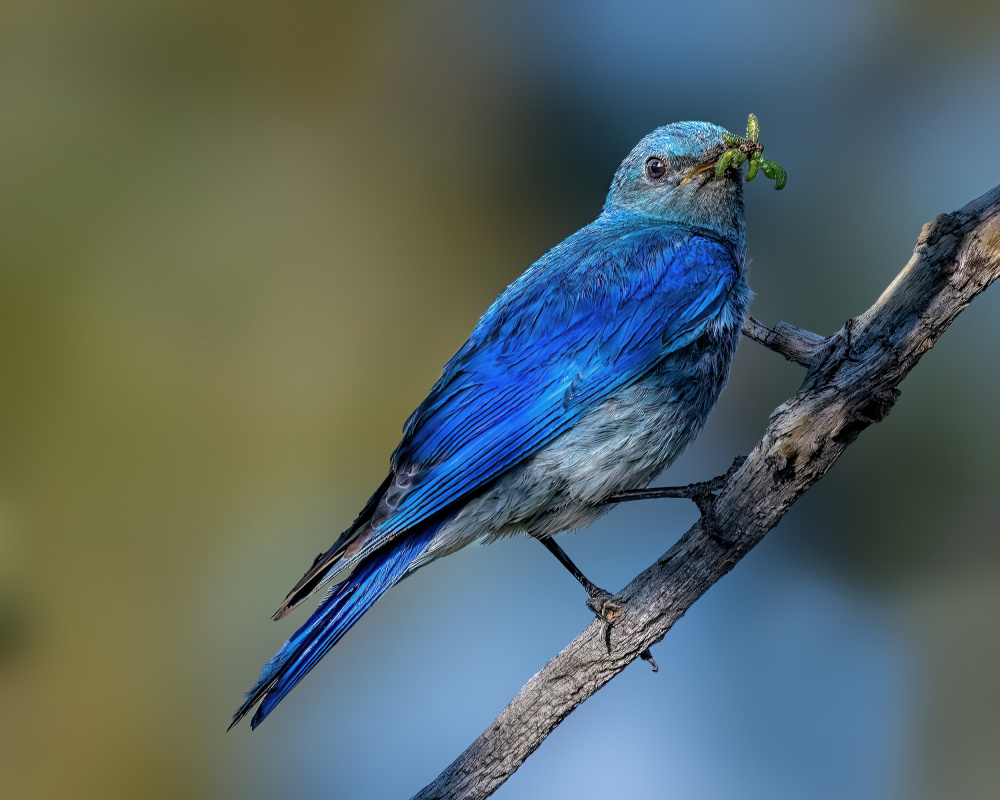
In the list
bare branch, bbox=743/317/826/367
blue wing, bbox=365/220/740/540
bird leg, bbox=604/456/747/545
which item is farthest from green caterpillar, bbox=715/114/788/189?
bird leg, bbox=604/456/747/545

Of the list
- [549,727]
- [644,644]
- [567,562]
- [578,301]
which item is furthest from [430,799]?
[578,301]

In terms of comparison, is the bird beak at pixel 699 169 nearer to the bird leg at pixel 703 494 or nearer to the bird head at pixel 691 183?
the bird head at pixel 691 183

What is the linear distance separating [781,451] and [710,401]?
824 millimetres

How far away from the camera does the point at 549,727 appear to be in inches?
106

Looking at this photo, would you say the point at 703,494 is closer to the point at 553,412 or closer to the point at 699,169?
the point at 553,412

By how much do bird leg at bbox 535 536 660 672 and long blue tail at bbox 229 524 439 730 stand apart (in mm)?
517

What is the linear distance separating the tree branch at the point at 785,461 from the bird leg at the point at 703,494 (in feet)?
0.06

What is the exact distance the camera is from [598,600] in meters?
A: 2.92

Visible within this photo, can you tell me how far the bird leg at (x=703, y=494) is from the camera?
2588 mm

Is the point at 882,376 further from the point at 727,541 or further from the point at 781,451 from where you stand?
the point at 727,541

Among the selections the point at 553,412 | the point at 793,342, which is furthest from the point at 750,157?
the point at 553,412

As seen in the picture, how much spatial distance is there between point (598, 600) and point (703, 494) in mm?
449

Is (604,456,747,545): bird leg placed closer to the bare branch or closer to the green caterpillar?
the bare branch

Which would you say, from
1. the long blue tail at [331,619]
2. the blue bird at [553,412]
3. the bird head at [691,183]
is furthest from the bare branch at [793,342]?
the long blue tail at [331,619]
